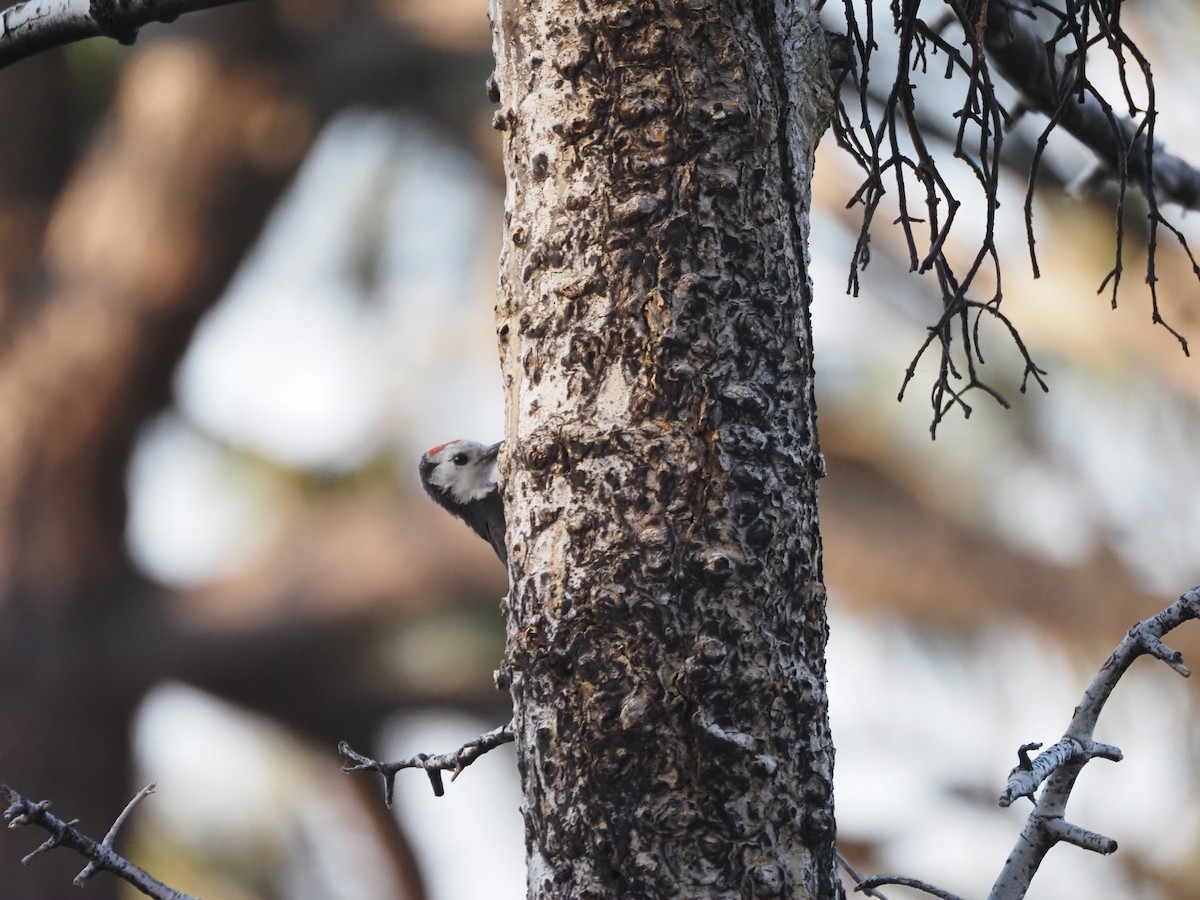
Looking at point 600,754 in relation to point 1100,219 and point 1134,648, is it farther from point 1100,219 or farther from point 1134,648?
point 1100,219

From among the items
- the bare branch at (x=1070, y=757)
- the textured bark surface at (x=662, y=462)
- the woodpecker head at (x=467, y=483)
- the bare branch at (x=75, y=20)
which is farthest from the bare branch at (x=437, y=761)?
the woodpecker head at (x=467, y=483)

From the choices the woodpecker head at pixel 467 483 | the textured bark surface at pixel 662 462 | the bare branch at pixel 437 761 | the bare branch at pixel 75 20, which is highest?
the woodpecker head at pixel 467 483

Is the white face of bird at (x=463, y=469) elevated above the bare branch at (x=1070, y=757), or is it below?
above

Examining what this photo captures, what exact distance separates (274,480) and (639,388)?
5.13 metres

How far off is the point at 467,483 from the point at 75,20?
4.62 ft

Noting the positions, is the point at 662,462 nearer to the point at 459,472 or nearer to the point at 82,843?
the point at 82,843

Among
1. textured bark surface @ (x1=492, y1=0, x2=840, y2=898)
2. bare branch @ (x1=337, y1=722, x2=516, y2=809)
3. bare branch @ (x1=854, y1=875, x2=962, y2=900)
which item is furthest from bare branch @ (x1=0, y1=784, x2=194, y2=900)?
bare branch @ (x1=854, y1=875, x2=962, y2=900)

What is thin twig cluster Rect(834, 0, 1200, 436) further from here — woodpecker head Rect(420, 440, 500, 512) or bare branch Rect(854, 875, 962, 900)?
woodpecker head Rect(420, 440, 500, 512)

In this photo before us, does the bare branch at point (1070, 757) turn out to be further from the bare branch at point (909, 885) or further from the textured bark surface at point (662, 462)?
the textured bark surface at point (662, 462)

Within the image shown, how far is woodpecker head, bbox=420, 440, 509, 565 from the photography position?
2.50 meters

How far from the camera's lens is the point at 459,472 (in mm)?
2602

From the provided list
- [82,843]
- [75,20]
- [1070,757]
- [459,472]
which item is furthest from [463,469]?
[1070,757]

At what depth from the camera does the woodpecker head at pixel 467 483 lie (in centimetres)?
250

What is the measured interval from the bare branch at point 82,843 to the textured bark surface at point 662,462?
1.13 ft
